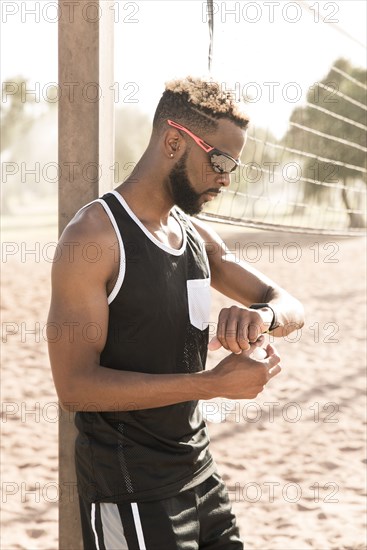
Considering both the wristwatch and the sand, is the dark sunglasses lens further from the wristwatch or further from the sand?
the sand

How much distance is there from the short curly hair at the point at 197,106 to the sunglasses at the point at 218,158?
37mm

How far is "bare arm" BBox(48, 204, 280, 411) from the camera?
209 cm

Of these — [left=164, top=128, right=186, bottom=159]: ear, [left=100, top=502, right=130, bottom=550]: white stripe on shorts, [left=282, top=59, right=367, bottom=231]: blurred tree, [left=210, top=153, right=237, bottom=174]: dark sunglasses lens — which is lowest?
[left=100, top=502, right=130, bottom=550]: white stripe on shorts

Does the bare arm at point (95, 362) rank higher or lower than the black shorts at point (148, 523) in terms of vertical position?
higher

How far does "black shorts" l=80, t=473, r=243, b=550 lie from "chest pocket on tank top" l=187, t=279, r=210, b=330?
0.49 meters

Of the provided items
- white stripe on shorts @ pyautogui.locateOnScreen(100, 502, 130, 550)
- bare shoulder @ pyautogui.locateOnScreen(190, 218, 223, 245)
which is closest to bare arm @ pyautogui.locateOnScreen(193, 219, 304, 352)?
bare shoulder @ pyautogui.locateOnScreen(190, 218, 223, 245)

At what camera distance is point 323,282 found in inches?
722

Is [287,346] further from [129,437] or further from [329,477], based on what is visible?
[129,437]

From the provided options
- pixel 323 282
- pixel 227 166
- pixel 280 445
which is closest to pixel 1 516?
pixel 280 445

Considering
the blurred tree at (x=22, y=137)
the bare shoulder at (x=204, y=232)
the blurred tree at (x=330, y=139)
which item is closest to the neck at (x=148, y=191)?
the bare shoulder at (x=204, y=232)

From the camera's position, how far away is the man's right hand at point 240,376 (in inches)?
82.0

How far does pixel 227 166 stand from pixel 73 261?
1.93ft

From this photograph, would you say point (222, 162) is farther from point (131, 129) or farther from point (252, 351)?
point (131, 129)

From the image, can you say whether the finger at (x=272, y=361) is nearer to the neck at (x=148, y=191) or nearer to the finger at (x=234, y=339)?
the finger at (x=234, y=339)
